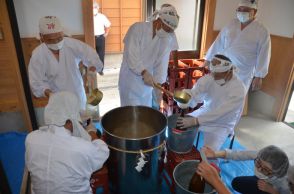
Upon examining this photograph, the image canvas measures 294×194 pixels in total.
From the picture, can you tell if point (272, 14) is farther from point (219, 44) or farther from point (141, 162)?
point (141, 162)

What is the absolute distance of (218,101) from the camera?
207 centimetres

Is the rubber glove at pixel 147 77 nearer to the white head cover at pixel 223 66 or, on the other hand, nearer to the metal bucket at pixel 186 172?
the white head cover at pixel 223 66

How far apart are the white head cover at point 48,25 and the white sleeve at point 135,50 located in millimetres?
648

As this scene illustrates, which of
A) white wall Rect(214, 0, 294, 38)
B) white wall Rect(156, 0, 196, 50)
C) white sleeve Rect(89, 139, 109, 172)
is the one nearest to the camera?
white sleeve Rect(89, 139, 109, 172)

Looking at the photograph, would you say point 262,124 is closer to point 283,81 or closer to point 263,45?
point 283,81

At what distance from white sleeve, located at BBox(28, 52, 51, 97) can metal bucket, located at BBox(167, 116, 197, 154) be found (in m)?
1.17

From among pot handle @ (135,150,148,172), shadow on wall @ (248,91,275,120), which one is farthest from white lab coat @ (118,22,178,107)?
shadow on wall @ (248,91,275,120)

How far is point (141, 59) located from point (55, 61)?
0.79 m

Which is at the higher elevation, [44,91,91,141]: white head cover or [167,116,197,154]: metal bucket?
[44,91,91,141]: white head cover

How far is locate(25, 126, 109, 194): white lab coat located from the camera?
4.09ft

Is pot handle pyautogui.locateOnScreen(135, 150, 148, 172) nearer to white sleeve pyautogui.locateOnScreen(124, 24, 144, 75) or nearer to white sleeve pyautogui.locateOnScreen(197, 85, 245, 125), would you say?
white sleeve pyautogui.locateOnScreen(197, 85, 245, 125)

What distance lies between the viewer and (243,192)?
6.00 ft

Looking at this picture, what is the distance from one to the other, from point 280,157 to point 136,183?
0.95 meters

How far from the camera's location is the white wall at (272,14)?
10.3ft
